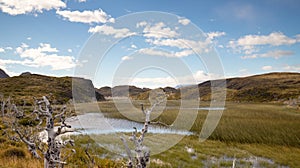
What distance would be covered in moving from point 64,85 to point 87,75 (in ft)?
439

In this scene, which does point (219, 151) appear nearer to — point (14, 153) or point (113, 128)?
point (14, 153)

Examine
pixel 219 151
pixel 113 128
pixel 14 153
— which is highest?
pixel 14 153

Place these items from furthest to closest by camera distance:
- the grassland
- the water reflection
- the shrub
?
1. the water reflection
2. the grassland
3. the shrub

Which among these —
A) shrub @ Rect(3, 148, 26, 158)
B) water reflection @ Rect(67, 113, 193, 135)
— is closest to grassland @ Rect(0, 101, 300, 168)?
shrub @ Rect(3, 148, 26, 158)

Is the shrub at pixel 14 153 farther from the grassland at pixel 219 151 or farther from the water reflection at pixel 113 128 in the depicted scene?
the water reflection at pixel 113 128

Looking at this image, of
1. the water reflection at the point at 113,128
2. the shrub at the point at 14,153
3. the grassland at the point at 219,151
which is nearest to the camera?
the shrub at the point at 14,153

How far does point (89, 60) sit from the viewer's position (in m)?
12.6

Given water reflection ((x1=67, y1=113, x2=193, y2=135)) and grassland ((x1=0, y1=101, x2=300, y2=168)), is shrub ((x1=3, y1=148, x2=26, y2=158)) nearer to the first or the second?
grassland ((x1=0, y1=101, x2=300, y2=168))

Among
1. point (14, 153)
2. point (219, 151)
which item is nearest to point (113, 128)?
point (219, 151)

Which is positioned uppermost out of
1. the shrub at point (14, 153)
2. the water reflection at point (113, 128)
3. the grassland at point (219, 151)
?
the shrub at point (14, 153)

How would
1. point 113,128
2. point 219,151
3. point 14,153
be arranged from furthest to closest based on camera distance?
point 113,128, point 219,151, point 14,153

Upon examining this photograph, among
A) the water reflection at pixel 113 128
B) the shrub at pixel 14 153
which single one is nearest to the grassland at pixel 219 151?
the shrub at pixel 14 153

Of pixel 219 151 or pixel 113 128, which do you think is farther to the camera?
pixel 113 128

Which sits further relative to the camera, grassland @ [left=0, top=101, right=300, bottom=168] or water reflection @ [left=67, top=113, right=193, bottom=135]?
water reflection @ [left=67, top=113, right=193, bottom=135]
